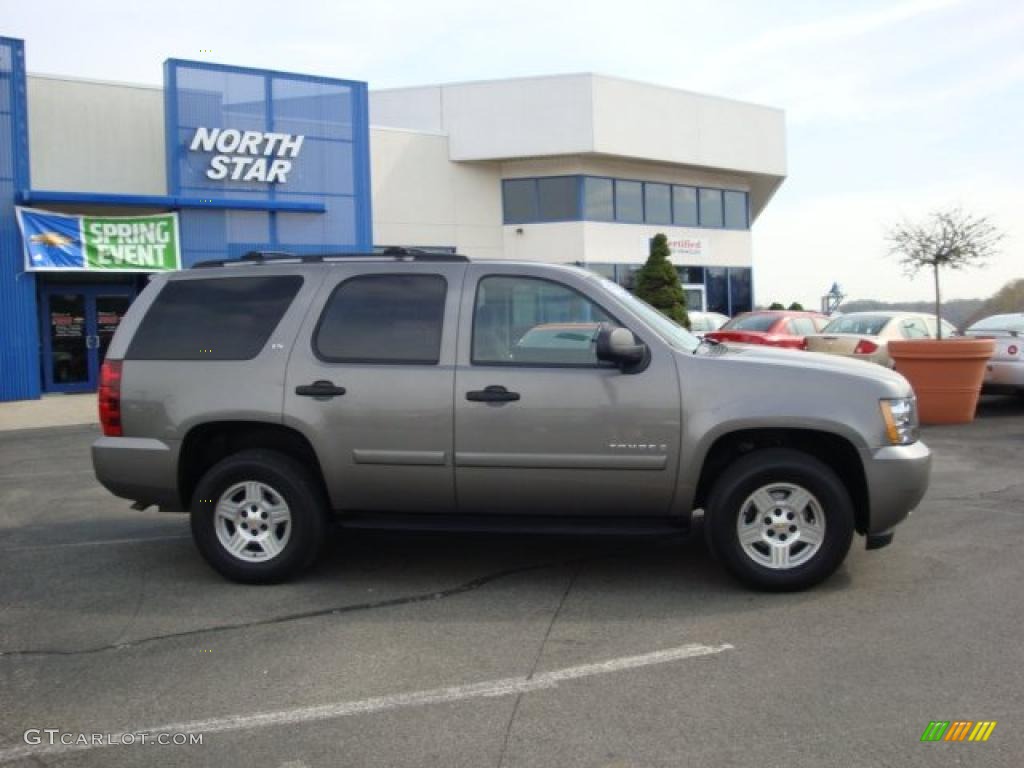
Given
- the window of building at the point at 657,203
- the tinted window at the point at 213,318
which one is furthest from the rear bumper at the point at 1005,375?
the window of building at the point at 657,203

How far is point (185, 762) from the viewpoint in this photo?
336 centimetres

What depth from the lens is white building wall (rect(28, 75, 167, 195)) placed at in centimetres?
1938

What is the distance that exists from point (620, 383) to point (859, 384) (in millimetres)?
1334

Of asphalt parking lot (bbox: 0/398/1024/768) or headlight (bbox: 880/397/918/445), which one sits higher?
headlight (bbox: 880/397/918/445)

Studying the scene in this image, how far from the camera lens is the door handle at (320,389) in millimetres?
5355

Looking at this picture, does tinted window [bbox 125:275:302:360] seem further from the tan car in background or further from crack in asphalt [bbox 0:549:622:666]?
the tan car in background

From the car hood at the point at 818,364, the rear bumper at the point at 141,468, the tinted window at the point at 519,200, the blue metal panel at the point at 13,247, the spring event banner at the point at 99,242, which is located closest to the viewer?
the car hood at the point at 818,364

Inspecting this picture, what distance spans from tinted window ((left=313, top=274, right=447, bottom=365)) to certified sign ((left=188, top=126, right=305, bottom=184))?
1628 centimetres

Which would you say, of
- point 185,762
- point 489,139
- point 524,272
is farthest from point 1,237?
point 185,762

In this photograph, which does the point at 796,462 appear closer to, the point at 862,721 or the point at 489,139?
the point at 862,721

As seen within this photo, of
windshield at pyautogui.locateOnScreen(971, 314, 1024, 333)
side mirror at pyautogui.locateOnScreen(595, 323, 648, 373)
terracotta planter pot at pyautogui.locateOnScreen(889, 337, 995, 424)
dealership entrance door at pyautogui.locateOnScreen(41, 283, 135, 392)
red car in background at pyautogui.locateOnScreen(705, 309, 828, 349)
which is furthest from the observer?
dealership entrance door at pyautogui.locateOnScreen(41, 283, 135, 392)

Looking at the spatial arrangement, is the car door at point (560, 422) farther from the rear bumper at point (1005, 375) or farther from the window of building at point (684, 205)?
the window of building at point (684, 205)

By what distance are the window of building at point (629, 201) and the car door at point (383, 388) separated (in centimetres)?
2557
